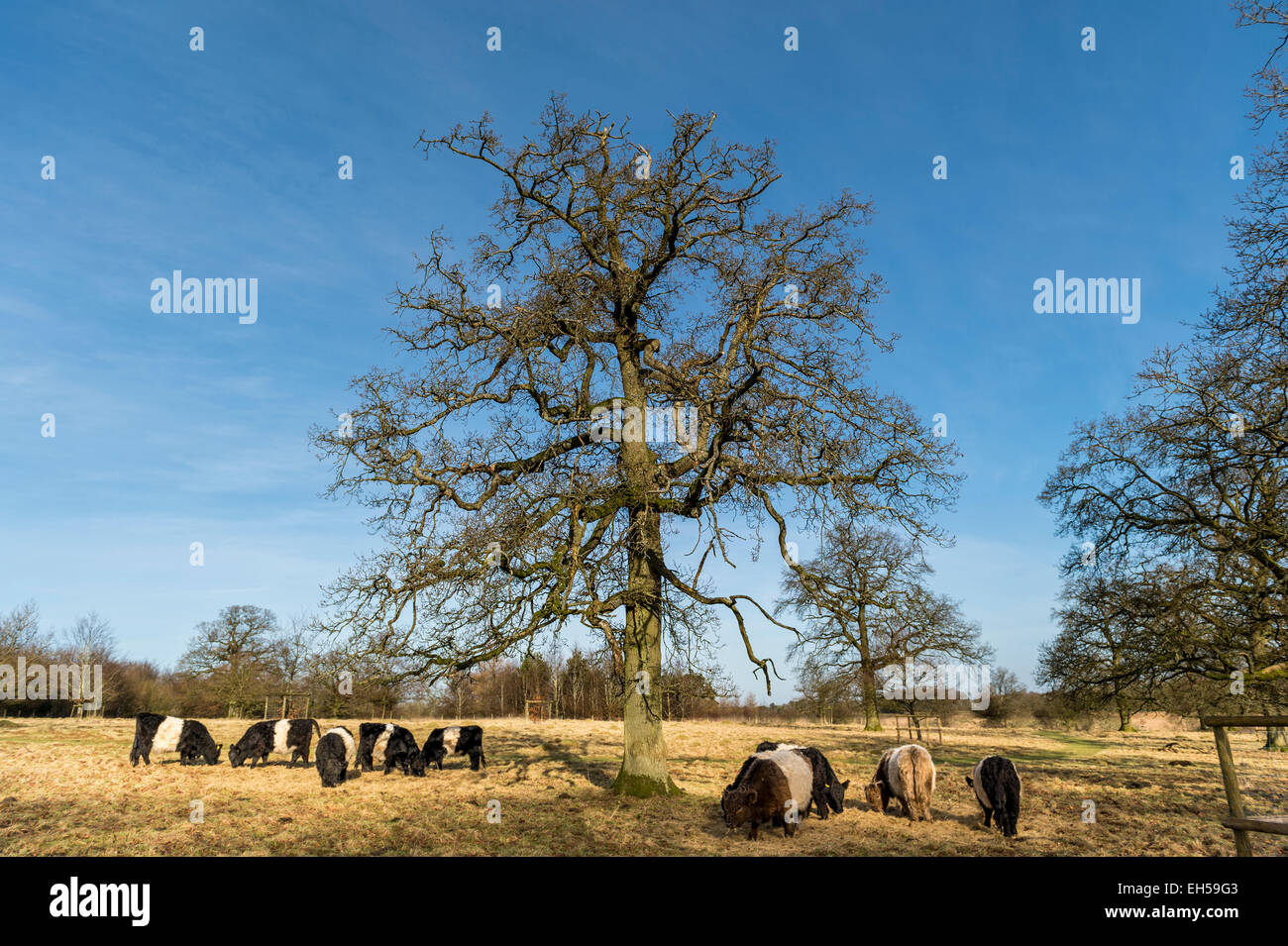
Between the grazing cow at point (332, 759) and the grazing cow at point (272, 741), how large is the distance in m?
3.69

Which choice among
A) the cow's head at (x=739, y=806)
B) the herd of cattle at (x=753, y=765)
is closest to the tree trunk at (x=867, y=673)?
the herd of cattle at (x=753, y=765)

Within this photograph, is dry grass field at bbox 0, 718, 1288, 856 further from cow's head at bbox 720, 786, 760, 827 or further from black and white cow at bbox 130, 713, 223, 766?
black and white cow at bbox 130, 713, 223, 766

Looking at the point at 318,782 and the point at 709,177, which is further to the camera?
the point at 318,782

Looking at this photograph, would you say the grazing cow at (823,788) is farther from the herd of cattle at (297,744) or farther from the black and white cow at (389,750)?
the black and white cow at (389,750)

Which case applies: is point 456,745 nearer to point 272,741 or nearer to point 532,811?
point 272,741

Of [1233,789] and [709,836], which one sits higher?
[1233,789]

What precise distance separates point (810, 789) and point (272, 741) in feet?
50.2

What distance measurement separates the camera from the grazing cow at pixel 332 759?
16484 mm

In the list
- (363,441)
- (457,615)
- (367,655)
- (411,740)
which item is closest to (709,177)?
(363,441)

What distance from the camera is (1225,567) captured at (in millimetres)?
15812
